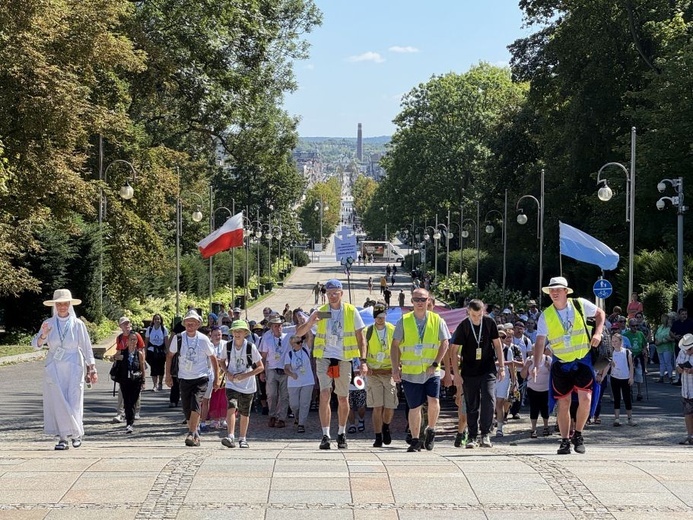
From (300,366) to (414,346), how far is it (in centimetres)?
575

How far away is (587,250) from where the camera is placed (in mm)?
29188

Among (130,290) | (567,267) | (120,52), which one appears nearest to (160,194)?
(130,290)

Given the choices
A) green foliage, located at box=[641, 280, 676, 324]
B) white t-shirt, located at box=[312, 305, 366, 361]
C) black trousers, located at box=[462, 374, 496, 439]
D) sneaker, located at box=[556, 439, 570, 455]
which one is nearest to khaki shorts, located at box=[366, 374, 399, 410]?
white t-shirt, located at box=[312, 305, 366, 361]

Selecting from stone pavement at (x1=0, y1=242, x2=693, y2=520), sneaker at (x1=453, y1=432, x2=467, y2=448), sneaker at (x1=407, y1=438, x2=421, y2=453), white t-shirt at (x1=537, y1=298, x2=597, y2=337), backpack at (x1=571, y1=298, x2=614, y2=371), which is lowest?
sneaker at (x1=453, y1=432, x2=467, y2=448)

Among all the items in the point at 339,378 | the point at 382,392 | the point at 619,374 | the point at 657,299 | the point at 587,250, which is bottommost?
the point at 619,374

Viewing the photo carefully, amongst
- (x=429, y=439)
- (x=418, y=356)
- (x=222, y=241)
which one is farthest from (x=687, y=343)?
(x=222, y=241)

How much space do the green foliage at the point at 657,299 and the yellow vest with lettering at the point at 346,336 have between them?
2329 cm

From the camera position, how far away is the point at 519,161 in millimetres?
74125

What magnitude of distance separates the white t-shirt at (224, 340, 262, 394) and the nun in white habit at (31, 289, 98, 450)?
6.14 ft

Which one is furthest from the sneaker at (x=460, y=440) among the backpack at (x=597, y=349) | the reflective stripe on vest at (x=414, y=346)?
the backpack at (x=597, y=349)

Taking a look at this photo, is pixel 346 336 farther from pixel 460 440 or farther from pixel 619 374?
pixel 619 374

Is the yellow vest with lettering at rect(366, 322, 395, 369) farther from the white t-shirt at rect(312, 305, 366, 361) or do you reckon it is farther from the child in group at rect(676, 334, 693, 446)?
the child in group at rect(676, 334, 693, 446)

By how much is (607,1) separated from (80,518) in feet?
144

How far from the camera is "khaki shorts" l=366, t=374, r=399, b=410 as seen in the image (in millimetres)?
14906
